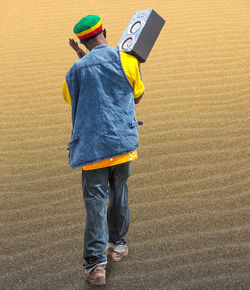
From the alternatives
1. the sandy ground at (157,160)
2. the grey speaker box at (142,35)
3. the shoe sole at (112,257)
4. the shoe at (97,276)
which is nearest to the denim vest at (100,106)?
the grey speaker box at (142,35)

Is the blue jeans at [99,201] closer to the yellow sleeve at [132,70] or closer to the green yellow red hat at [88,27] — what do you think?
the yellow sleeve at [132,70]

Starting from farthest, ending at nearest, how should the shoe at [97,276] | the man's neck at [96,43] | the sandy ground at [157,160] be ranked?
the sandy ground at [157,160], the shoe at [97,276], the man's neck at [96,43]

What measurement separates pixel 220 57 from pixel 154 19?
3616mm

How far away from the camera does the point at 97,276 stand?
119 inches

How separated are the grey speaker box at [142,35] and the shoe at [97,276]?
1353mm

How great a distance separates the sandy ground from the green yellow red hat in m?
1.55

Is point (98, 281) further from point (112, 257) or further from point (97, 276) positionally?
point (112, 257)

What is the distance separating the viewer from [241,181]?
4.14 m

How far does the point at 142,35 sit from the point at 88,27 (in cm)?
36

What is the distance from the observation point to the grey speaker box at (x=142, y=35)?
290 centimetres

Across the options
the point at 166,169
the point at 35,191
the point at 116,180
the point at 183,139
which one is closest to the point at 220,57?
the point at 183,139

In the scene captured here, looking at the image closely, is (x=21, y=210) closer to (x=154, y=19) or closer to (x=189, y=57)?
(x=154, y=19)

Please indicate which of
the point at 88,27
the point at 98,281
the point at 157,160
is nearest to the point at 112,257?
the point at 98,281

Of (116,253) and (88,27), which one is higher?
(88,27)
